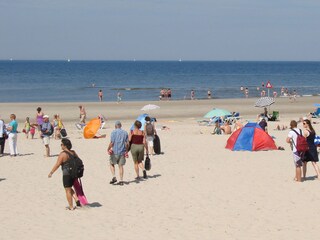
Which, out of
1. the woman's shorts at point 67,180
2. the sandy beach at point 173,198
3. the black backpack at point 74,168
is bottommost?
the sandy beach at point 173,198

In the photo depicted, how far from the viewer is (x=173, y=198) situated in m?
12.0

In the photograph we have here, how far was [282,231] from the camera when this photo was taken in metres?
9.63

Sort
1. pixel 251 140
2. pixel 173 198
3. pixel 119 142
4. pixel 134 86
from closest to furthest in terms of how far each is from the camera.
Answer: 1. pixel 173 198
2. pixel 119 142
3. pixel 251 140
4. pixel 134 86

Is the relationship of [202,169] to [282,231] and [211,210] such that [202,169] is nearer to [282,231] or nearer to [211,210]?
[211,210]

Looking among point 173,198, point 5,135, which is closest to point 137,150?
point 173,198

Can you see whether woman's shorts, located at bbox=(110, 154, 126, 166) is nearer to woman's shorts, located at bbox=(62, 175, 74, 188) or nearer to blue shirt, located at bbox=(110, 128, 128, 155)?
blue shirt, located at bbox=(110, 128, 128, 155)

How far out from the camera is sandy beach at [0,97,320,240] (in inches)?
383

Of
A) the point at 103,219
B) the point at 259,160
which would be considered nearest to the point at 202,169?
the point at 259,160

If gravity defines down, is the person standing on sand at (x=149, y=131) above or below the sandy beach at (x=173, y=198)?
above

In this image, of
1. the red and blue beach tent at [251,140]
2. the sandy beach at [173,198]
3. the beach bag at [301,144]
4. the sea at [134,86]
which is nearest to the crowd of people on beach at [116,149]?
the sandy beach at [173,198]

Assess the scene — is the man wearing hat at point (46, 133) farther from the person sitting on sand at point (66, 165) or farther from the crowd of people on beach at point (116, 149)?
the person sitting on sand at point (66, 165)

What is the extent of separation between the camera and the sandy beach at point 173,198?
9719mm

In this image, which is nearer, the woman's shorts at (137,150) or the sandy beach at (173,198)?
the sandy beach at (173,198)

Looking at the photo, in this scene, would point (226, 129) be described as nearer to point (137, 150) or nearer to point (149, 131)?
point (149, 131)
